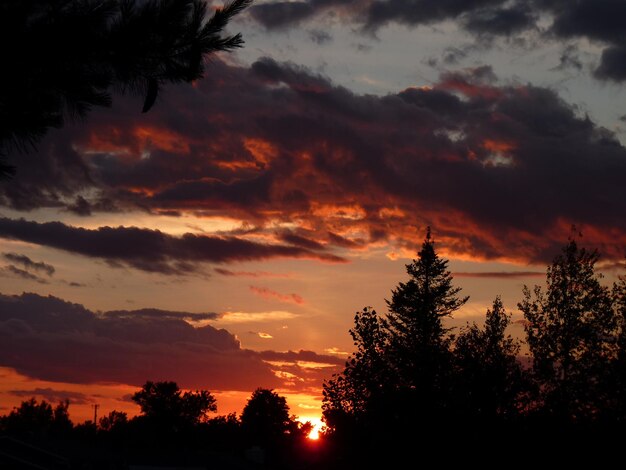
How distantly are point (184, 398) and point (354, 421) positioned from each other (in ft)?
286

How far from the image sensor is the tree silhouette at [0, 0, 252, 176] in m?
8.98

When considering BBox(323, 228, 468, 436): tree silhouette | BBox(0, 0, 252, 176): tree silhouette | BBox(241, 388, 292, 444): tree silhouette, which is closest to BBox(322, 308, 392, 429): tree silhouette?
BBox(323, 228, 468, 436): tree silhouette

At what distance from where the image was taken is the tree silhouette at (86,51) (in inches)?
354

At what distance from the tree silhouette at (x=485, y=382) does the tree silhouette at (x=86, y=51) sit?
69.3ft

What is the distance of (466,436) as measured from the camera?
2753 cm

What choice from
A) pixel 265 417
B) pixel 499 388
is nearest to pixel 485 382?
pixel 499 388

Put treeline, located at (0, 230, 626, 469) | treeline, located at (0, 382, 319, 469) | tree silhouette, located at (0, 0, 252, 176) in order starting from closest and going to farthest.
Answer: tree silhouette, located at (0, 0, 252, 176)
treeline, located at (0, 230, 626, 469)
treeline, located at (0, 382, 319, 469)

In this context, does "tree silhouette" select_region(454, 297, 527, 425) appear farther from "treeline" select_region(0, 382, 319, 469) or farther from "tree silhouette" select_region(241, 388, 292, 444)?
"tree silhouette" select_region(241, 388, 292, 444)

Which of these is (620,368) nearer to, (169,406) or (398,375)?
(398,375)

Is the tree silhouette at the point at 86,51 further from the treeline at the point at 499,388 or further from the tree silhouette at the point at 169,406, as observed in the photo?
the tree silhouette at the point at 169,406

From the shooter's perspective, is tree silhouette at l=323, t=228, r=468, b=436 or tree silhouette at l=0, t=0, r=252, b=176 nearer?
tree silhouette at l=0, t=0, r=252, b=176

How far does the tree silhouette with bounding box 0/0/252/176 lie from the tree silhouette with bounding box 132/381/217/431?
106 m

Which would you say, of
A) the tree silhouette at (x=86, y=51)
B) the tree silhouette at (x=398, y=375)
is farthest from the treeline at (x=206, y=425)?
the tree silhouette at (x=86, y=51)

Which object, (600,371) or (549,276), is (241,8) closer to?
(600,371)
